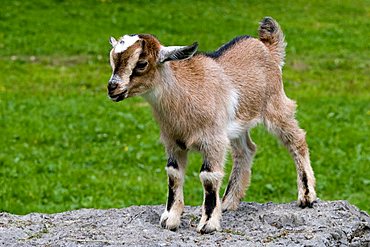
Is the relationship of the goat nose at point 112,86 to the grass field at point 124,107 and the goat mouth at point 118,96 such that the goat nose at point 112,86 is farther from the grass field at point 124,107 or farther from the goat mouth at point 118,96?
the grass field at point 124,107

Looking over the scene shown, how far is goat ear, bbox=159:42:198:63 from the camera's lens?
547 centimetres

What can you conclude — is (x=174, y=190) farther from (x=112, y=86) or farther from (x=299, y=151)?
(x=112, y=86)

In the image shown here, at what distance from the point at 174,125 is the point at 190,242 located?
0.86 m

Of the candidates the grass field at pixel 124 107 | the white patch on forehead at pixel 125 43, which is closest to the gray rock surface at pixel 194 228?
the white patch on forehead at pixel 125 43

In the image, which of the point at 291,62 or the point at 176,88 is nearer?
the point at 176,88

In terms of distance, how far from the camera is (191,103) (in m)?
5.86

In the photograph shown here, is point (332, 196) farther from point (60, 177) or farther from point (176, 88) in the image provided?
point (176, 88)

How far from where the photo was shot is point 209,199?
19.8ft

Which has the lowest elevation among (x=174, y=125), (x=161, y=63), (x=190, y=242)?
(x=190, y=242)

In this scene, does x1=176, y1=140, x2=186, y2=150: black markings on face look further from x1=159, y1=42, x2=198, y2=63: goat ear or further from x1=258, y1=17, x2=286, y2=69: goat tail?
x1=258, y1=17, x2=286, y2=69: goat tail

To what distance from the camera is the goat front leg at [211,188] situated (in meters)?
5.92

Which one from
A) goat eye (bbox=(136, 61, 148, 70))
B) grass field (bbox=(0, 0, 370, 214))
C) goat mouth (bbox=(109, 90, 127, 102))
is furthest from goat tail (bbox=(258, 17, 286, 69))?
grass field (bbox=(0, 0, 370, 214))

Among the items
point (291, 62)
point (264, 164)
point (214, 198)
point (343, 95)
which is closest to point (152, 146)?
point (264, 164)

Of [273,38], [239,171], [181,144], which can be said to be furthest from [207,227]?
[273,38]
